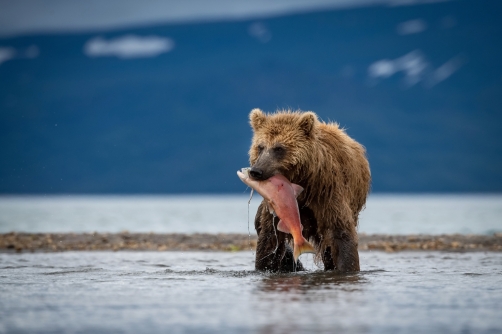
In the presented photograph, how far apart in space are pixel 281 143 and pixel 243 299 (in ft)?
7.58

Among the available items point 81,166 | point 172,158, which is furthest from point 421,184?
point 81,166

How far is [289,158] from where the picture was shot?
993cm

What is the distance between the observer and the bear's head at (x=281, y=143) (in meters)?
9.79

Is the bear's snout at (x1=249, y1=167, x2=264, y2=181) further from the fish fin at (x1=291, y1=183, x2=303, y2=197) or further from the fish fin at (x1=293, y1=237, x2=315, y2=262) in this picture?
the fish fin at (x1=293, y1=237, x2=315, y2=262)

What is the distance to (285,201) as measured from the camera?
9.85 metres

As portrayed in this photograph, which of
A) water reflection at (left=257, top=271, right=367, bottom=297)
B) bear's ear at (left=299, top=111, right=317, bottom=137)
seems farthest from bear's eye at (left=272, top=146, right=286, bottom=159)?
water reflection at (left=257, top=271, right=367, bottom=297)

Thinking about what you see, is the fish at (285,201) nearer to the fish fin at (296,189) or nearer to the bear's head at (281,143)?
the fish fin at (296,189)

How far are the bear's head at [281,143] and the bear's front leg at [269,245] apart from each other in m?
0.93

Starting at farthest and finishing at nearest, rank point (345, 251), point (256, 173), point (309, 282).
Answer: point (345, 251), point (309, 282), point (256, 173)

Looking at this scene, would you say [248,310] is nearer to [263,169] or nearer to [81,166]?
[263,169]

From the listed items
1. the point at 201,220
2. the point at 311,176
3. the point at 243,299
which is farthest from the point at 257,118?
the point at 201,220

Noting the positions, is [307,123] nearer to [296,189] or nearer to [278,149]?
[278,149]

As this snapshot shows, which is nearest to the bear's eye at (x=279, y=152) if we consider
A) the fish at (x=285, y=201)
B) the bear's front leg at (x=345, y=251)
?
the fish at (x=285, y=201)

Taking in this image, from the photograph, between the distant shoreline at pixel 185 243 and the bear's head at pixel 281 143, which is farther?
the distant shoreline at pixel 185 243
